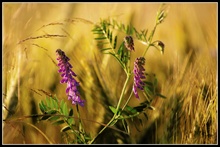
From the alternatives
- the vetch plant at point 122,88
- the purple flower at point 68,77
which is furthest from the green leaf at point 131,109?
the purple flower at point 68,77

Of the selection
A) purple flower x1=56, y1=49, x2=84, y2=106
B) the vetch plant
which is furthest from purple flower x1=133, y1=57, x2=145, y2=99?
purple flower x1=56, y1=49, x2=84, y2=106

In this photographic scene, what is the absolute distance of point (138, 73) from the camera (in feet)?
3.20

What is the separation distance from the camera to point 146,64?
105 centimetres

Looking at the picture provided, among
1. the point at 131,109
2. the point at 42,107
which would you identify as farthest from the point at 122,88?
the point at 42,107

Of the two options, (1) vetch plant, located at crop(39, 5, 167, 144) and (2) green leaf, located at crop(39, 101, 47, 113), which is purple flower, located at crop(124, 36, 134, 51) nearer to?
(1) vetch plant, located at crop(39, 5, 167, 144)

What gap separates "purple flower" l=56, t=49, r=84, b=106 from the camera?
96 cm

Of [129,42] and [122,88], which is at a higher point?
[129,42]

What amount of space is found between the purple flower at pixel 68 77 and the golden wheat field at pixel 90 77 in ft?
0.15

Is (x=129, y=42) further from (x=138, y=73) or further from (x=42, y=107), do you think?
(x=42, y=107)

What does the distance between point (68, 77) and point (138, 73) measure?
165mm

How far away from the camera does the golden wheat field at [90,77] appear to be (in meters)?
1.02

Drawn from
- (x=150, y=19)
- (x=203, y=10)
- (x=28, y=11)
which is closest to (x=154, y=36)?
(x=150, y=19)

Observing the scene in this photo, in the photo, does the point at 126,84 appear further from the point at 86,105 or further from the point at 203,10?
the point at 203,10

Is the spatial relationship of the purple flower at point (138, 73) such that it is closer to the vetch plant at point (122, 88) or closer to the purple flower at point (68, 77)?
the vetch plant at point (122, 88)
